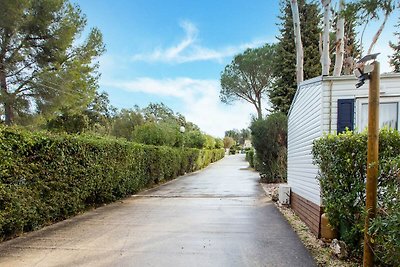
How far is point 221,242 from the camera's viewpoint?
4855 millimetres

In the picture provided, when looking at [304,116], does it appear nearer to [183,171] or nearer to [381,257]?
[381,257]

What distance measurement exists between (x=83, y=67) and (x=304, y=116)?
46.2 feet

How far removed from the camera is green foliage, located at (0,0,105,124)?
14.4 meters

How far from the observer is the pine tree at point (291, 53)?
18.2 m

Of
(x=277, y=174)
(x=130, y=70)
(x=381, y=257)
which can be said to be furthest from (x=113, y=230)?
(x=130, y=70)

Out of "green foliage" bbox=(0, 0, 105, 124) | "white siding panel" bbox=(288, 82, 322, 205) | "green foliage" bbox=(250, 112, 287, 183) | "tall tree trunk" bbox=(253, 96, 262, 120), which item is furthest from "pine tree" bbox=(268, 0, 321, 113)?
"green foliage" bbox=(0, 0, 105, 124)

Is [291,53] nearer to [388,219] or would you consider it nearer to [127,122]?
[127,122]

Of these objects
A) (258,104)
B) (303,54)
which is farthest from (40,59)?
(258,104)

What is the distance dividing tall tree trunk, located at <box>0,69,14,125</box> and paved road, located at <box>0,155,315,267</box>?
9949 millimetres

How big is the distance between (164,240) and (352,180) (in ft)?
9.93

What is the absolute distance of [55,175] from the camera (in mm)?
6051

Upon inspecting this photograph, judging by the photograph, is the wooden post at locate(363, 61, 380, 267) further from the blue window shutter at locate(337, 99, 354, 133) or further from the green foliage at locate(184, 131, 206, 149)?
the green foliage at locate(184, 131, 206, 149)

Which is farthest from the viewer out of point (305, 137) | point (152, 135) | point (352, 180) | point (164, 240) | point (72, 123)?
point (72, 123)

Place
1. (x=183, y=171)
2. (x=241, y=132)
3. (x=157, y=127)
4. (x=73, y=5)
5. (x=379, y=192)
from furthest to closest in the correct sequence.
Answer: (x=241, y=132) < (x=183, y=171) < (x=157, y=127) < (x=73, y=5) < (x=379, y=192)
